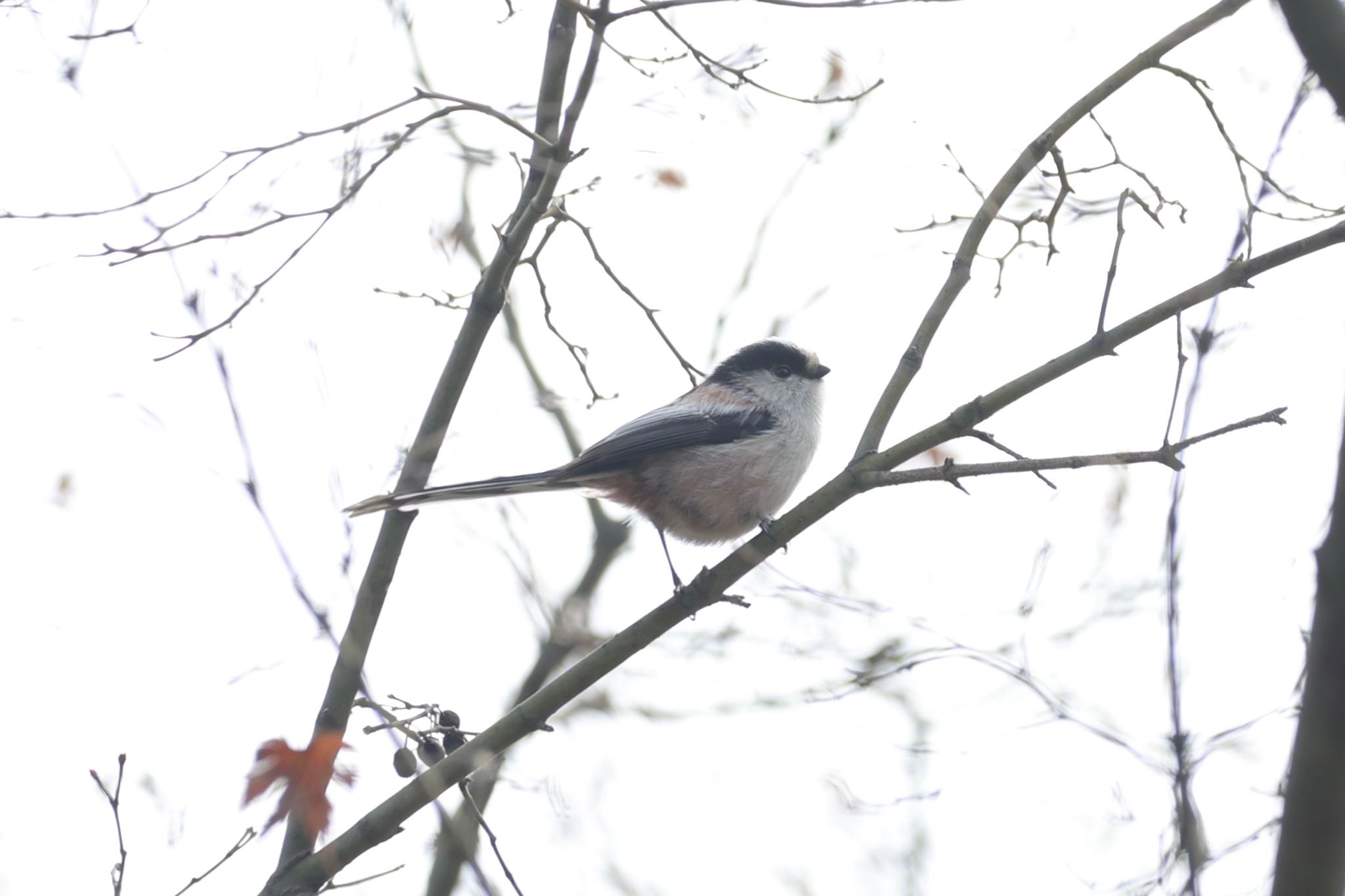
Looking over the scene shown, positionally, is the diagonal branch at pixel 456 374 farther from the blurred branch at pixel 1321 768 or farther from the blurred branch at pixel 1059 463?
the blurred branch at pixel 1321 768

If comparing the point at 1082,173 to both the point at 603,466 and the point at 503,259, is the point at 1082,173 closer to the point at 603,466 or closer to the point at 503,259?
the point at 503,259

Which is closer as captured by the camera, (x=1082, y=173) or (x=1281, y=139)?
(x=1281, y=139)

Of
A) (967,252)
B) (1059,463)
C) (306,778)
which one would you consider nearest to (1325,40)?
(1059,463)

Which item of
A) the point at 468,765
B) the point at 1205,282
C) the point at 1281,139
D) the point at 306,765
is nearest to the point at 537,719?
the point at 468,765

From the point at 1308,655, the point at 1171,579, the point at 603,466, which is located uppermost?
the point at 603,466

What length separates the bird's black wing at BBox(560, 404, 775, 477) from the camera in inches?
216

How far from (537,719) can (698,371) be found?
1.78 meters

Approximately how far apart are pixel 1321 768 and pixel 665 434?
4348 mm

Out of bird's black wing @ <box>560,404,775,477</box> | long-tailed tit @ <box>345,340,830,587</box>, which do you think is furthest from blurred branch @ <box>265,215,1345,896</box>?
bird's black wing @ <box>560,404,775,477</box>

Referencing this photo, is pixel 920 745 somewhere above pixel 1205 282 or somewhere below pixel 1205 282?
below

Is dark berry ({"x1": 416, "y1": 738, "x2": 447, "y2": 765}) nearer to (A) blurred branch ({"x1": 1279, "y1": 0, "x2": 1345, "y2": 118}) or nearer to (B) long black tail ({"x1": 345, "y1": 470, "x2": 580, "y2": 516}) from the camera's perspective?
(B) long black tail ({"x1": 345, "y1": 470, "x2": 580, "y2": 516})

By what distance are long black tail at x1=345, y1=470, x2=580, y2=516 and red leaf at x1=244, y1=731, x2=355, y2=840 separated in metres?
0.87

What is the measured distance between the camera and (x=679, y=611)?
3.67 metres

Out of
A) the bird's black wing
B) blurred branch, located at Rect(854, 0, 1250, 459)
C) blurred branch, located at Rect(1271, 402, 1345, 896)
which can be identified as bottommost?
blurred branch, located at Rect(1271, 402, 1345, 896)
